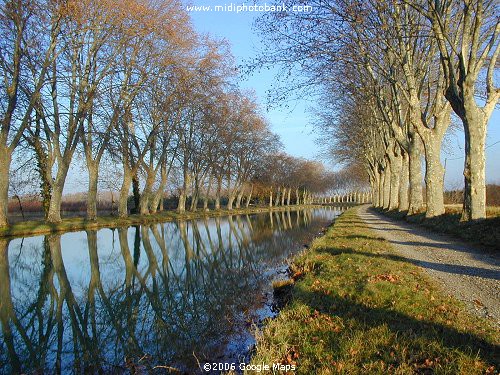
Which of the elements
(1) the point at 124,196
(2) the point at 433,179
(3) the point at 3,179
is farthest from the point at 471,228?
(1) the point at 124,196

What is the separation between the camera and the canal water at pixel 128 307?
5973mm

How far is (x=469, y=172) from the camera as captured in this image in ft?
48.0

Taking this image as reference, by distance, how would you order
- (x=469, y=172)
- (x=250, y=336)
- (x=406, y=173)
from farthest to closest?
1. (x=406, y=173)
2. (x=469, y=172)
3. (x=250, y=336)

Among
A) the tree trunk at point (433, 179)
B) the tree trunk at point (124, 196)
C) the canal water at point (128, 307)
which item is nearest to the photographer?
the canal water at point (128, 307)

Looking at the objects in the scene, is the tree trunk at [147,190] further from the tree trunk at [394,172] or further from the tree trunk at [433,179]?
the tree trunk at [433,179]

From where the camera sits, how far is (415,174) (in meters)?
23.4

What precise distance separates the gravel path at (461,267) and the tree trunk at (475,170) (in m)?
1.45

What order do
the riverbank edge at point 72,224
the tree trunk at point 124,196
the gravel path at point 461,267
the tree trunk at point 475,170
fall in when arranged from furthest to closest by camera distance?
the tree trunk at point 124,196 → the riverbank edge at point 72,224 → the tree trunk at point 475,170 → the gravel path at point 461,267

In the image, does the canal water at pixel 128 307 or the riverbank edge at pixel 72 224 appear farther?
the riverbank edge at pixel 72 224

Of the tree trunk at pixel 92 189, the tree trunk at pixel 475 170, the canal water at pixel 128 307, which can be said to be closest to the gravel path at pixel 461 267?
the tree trunk at pixel 475 170

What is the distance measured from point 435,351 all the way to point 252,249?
45.4 ft

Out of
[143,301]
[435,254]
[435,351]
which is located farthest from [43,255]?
[435,351]

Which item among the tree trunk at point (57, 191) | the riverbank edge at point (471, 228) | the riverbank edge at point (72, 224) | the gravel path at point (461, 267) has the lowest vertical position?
the riverbank edge at point (72, 224)

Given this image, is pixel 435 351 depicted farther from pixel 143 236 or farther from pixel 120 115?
pixel 120 115
